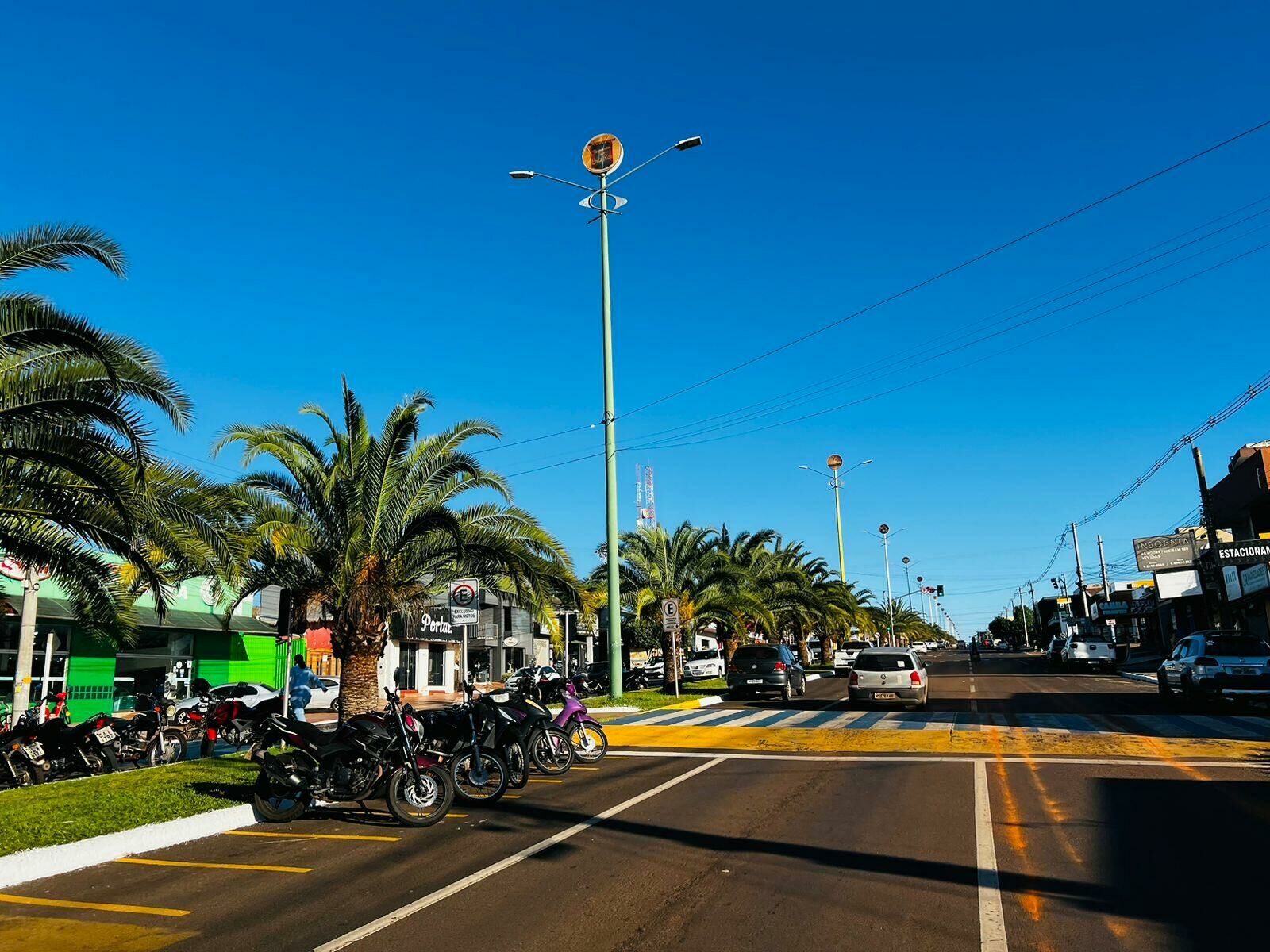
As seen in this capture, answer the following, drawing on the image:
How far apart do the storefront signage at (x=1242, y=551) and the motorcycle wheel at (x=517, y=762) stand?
3095 cm

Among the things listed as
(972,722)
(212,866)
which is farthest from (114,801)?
(972,722)

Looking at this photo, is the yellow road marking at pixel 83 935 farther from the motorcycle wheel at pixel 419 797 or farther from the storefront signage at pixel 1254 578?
the storefront signage at pixel 1254 578

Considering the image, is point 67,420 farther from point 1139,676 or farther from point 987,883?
point 1139,676

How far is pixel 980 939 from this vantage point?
5.17 metres

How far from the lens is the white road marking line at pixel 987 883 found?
517 cm

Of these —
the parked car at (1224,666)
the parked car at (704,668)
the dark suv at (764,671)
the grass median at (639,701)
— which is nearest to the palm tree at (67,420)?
the grass median at (639,701)

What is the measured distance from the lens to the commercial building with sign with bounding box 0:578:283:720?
1006 inches

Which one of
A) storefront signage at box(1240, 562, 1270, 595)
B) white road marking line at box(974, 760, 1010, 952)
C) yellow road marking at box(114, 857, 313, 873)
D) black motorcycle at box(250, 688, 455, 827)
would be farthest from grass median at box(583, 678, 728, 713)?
storefront signage at box(1240, 562, 1270, 595)

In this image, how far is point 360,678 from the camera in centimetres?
1586

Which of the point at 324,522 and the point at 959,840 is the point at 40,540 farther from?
the point at 959,840

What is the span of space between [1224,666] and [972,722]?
5.99m

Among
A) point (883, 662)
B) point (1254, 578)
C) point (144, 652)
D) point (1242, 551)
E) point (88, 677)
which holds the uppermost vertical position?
point (1242, 551)

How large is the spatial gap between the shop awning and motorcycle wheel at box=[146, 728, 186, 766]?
20.9 ft

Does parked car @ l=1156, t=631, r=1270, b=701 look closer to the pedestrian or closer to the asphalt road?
the asphalt road
